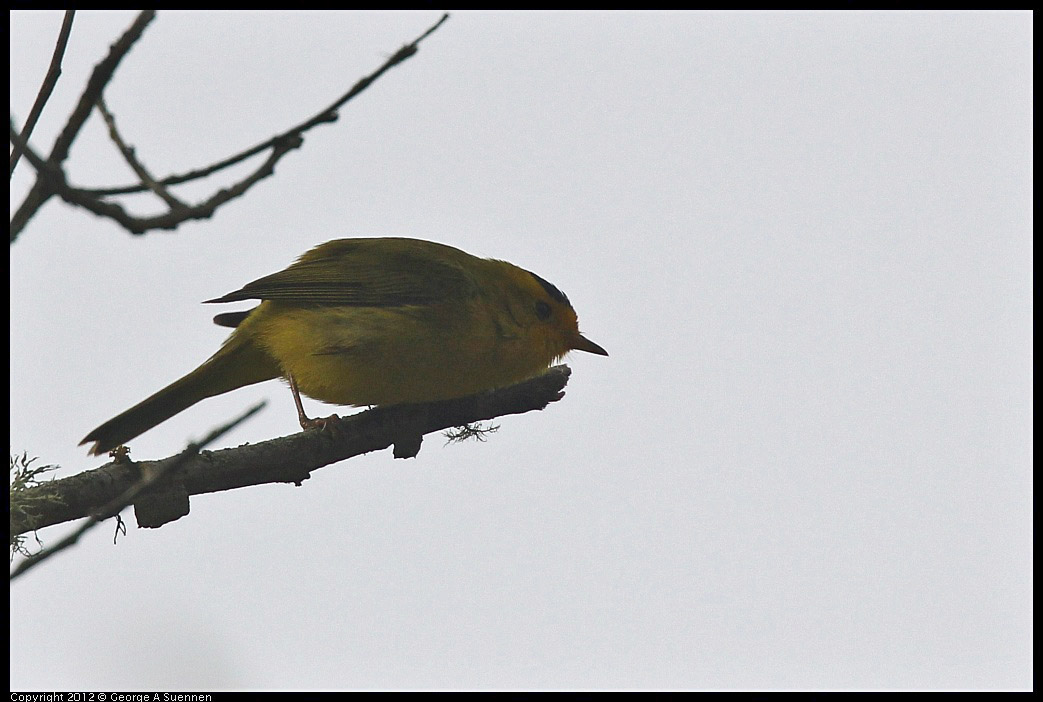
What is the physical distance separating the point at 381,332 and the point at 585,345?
1.32 meters

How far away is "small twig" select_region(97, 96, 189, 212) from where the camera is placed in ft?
5.83

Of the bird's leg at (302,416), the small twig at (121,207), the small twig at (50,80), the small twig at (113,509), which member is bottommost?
the small twig at (113,509)

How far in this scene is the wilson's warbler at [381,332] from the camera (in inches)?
210

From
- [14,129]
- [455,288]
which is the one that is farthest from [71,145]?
[455,288]

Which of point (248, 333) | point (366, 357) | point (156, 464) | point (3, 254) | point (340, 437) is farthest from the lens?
point (248, 333)

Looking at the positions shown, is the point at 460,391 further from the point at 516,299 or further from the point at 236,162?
the point at 236,162

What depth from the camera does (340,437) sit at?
4945 mm

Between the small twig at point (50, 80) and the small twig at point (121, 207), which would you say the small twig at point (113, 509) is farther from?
the small twig at point (50, 80)

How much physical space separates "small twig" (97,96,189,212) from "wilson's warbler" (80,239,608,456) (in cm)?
348

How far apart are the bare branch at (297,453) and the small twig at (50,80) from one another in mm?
904

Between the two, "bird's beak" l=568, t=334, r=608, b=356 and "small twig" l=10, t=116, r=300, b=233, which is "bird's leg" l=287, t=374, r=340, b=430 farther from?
"small twig" l=10, t=116, r=300, b=233

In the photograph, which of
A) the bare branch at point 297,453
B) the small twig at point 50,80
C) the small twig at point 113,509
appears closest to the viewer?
the small twig at point 113,509

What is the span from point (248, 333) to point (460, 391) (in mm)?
1225

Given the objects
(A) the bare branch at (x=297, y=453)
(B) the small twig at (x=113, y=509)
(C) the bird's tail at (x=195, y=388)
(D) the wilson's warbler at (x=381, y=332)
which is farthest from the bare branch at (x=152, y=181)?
(C) the bird's tail at (x=195, y=388)
